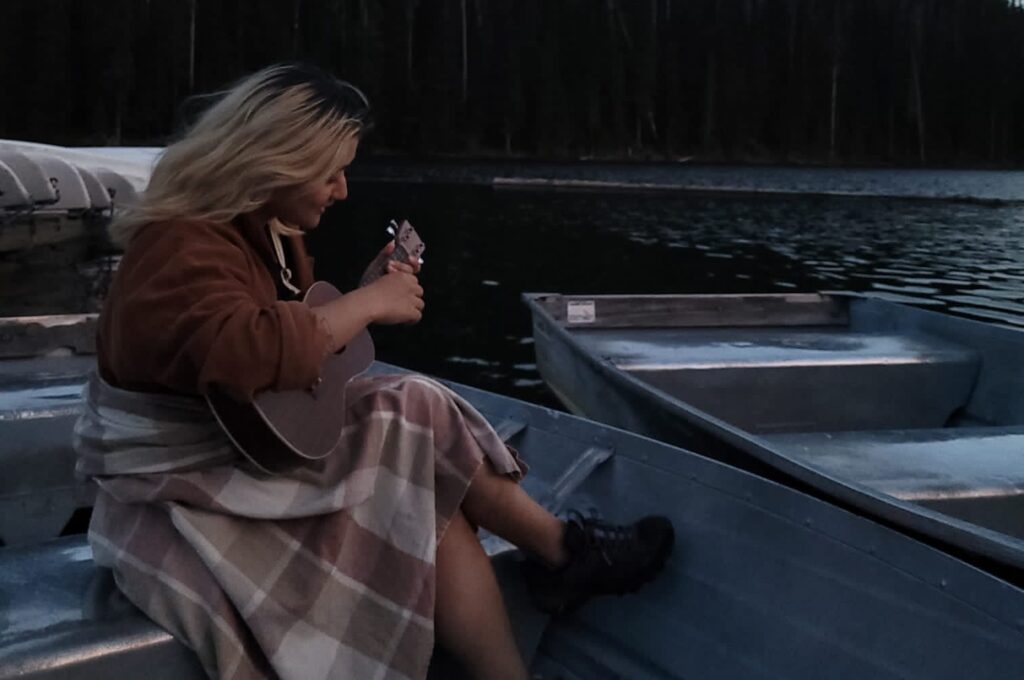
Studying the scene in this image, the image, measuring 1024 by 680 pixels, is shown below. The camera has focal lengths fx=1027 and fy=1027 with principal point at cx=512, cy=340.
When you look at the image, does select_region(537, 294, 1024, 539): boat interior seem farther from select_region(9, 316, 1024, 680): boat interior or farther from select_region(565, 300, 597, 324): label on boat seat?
select_region(9, 316, 1024, 680): boat interior

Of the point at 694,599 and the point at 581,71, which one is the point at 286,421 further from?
the point at 581,71

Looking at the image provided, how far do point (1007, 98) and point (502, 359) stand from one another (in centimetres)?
5656

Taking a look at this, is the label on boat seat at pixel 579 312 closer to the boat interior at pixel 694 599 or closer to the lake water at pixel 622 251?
the lake water at pixel 622 251

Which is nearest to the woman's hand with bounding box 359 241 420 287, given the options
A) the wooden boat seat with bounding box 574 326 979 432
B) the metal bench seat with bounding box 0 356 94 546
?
the metal bench seat with bounding box 0 356 94 546

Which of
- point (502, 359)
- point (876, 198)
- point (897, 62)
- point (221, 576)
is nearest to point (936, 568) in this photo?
point (221, 576)

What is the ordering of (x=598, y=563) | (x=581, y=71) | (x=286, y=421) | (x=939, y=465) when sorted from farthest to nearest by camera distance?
(x=581, y=71)
(x=939, y=465)
(x=598, y=563)
(x=286, y=421)

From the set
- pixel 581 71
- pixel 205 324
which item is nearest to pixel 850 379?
pixel 205 324

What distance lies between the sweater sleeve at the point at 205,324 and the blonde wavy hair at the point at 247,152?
0.08 metres

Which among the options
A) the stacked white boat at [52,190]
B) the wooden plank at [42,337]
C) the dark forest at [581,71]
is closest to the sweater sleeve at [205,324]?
the wooden plank at [42,337]

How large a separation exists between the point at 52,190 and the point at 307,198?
9408 mm

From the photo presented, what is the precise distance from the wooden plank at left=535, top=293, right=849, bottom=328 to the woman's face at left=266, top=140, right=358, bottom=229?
500 cm

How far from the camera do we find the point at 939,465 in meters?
4.10

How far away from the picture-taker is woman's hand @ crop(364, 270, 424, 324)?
7.67 ft

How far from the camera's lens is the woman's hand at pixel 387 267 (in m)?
2.49
